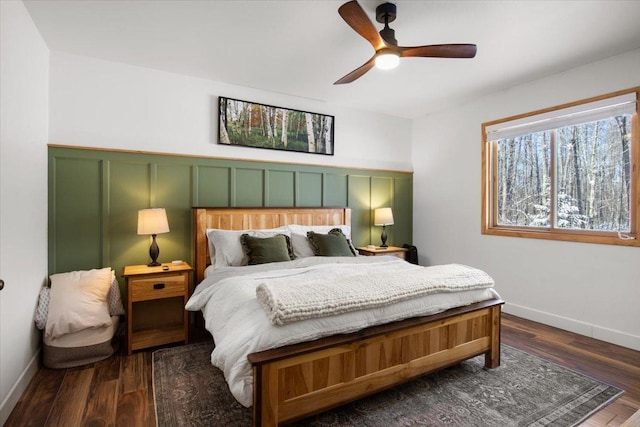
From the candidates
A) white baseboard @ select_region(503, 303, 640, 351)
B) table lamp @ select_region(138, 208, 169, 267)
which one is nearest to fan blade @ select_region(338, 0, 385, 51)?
table lamp @ select_region(138, 208, 169, 267)

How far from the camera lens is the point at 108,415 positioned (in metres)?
1.93

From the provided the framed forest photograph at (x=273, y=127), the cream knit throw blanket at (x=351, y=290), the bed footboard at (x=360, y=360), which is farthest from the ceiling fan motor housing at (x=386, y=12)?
the bed footboard at (x=360, y=360)

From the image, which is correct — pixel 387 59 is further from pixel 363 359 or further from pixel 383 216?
pixel 383 216

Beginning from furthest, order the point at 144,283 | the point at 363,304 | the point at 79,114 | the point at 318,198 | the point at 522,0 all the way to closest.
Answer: the point at 318,198
the point at 79,114
the point at 144,283
the point at 522,0
the point at 363,304

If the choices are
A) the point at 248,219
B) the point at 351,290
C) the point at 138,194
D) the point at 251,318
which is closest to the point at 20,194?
the point at 138,194

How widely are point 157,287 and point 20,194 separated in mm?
1195

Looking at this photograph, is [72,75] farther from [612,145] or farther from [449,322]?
[612,145]

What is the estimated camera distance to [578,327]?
3.21m

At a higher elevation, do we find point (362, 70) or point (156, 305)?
point (362, 70)

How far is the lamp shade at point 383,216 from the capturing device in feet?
14.5

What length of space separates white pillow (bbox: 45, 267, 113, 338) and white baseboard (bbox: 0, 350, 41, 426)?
0.22 meters

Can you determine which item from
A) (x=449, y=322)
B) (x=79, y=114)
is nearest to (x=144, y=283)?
(x=79, y=114)

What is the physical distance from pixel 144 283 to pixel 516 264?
13.0 feet

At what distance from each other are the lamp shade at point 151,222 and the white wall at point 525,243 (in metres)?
3.63
